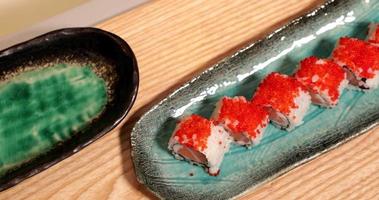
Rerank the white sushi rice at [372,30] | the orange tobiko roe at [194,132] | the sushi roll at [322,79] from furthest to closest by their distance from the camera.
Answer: the white sushi rice at [372,30] → the sushi roll at [322,79] → the orange tobiko roe at [194,132]

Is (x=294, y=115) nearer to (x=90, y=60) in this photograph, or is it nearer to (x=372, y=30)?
(x=372, y=30)

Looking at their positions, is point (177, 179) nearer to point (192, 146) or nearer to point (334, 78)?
point (192, 146)

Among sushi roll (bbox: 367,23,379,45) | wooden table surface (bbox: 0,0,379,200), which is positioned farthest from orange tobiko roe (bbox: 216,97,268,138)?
sushi roll (bbox: 367,23,379,45)

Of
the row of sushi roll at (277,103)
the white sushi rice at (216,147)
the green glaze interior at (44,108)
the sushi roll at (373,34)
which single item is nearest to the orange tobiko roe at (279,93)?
the row of sushi roll at (277,103)

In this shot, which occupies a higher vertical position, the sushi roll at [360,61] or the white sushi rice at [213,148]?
the sushi roll at [360,61]

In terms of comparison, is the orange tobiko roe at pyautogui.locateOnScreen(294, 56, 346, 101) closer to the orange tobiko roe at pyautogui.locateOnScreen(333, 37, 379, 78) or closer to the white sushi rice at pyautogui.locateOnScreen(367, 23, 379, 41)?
the orange tobiko roe at pyautogui.locateOnScreen(333, 37, 379, 78)

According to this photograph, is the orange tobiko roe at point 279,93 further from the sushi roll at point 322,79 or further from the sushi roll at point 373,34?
the sushi roll at point 373,34

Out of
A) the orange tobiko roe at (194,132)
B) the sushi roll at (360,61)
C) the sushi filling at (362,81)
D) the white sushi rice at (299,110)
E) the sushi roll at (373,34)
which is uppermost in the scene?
the sushi roll at (373,34)

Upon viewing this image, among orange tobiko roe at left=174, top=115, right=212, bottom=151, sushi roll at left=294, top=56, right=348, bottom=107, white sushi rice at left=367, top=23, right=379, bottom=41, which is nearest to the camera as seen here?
orange tobiko roe at left=174, top=115, right=212, bottom=151
